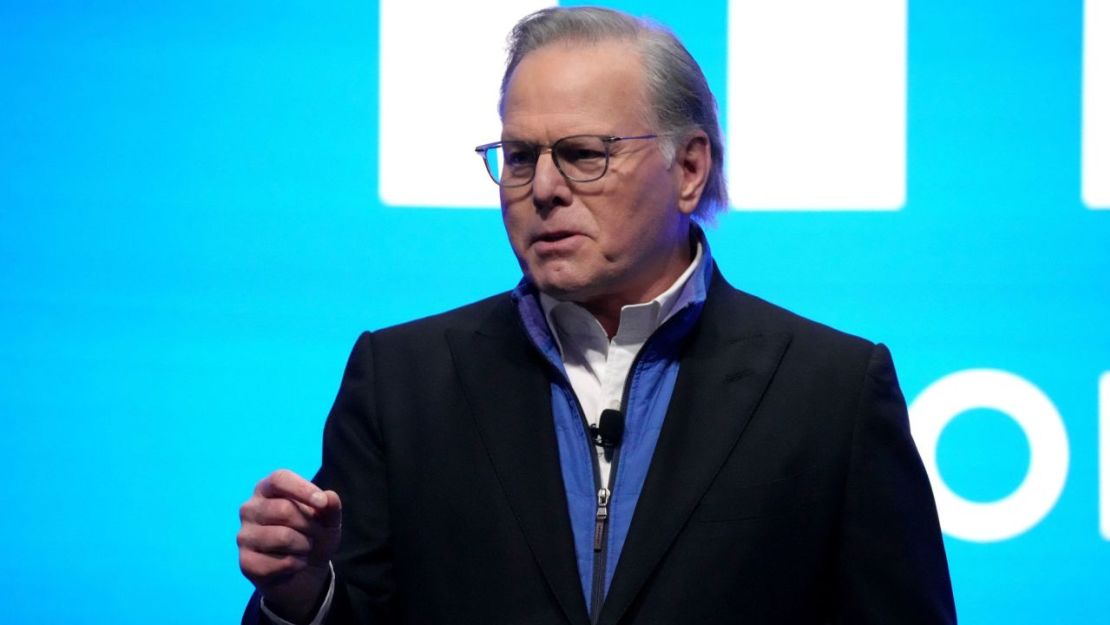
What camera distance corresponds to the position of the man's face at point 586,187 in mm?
1797

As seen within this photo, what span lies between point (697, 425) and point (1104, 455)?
4.13 feet

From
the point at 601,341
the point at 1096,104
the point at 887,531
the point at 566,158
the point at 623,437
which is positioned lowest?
the point at 887,531

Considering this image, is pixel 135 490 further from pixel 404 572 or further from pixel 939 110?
pixel 939 110

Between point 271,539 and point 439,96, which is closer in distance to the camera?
point 271,539

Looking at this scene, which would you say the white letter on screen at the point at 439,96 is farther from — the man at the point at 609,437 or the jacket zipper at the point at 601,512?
the jacket zipper at the point at 601,512

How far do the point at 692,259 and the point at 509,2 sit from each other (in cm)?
94

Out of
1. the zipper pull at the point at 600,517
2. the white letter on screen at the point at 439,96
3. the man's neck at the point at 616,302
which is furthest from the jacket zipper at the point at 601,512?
the white letter on screen at the point at 439,96

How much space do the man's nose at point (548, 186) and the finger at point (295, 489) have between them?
51 centimetres

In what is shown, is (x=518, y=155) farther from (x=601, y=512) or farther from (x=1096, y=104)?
(x=1096, y=104)

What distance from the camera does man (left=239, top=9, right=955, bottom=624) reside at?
1.71 metres

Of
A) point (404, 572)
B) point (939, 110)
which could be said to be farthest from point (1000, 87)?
point (404, 572)

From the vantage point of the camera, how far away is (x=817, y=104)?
276 cm

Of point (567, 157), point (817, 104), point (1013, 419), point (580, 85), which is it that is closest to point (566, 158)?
point (567, 157)

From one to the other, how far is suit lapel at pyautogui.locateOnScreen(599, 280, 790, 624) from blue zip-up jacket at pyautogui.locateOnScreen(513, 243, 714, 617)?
0.07ft
